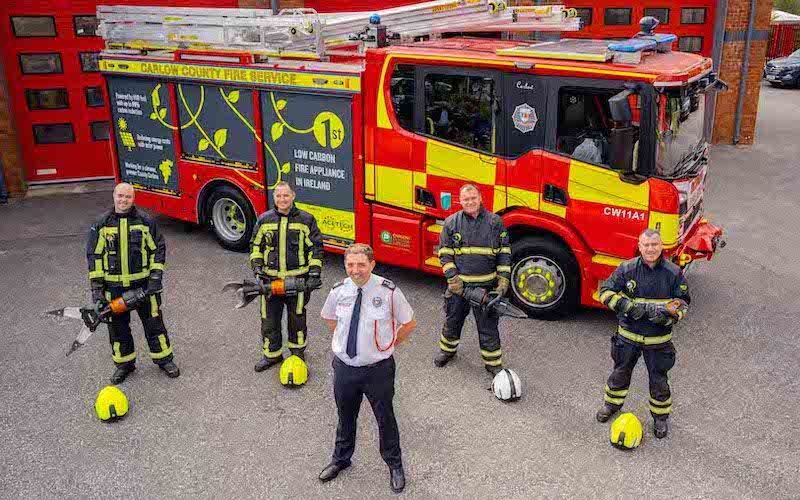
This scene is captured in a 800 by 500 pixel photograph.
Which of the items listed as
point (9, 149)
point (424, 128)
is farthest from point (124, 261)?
point (9, 149)

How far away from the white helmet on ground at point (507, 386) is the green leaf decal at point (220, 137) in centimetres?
455

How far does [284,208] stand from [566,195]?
2554 millimetres

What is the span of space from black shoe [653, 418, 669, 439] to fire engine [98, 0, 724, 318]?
68.6 inches

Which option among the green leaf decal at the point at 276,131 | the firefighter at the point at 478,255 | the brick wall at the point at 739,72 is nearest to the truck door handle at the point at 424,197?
the firefighter at the point at 478,255

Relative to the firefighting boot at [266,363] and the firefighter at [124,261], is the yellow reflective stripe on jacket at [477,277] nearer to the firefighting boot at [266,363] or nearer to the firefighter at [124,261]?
the firefighting boot at [266,363]

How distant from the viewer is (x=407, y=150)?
24.8 ft

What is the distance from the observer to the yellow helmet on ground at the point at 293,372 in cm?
614

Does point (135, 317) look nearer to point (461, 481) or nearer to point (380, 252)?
point (380, 252)

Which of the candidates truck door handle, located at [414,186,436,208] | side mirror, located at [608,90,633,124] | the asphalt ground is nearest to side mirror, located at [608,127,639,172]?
side mirror, located at [608,90,633,124]

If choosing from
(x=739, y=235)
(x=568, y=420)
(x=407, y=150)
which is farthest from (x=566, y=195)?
(x=739, y=235)

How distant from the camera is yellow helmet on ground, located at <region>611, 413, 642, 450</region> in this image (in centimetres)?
529

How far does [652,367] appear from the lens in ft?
17.7

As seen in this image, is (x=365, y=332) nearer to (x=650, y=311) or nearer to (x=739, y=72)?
(x=650, y=311)

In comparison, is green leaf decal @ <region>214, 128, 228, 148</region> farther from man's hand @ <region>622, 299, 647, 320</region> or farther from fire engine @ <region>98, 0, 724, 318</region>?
man's hand @ <region>622, 299, 647, 320</region>
